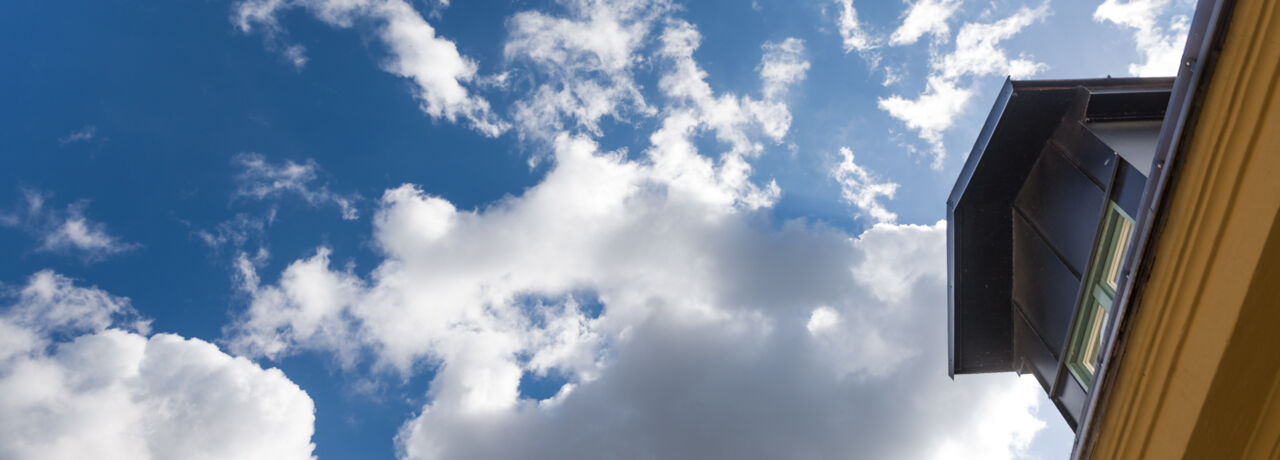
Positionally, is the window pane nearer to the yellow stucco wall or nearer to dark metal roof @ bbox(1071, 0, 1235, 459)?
dark metal roof @ bbox(1071, 0, 1235, 459)

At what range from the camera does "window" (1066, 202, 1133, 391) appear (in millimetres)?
9781

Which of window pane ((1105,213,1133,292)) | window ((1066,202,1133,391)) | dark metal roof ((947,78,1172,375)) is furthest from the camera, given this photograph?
dark metal roof ((947,78,1172,375))

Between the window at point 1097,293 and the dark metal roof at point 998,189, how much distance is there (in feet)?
7.51

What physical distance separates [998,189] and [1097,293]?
11.7ft

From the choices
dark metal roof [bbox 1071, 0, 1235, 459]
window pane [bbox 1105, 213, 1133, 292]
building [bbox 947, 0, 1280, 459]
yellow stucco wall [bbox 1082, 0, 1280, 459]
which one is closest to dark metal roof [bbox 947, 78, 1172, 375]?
window pane [bbox 1105, 213, 1133, 292]

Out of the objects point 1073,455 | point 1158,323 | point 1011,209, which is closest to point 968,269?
point 1011,209

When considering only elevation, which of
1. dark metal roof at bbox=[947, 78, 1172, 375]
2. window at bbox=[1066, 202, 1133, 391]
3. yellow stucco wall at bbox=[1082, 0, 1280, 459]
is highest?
dark metal roof at bbox=[947, 78, 1172, 375]

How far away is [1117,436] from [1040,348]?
8.78 m

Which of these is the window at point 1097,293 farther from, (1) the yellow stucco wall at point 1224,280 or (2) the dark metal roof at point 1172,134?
(1) the yellow stucco wall at point 1224,280

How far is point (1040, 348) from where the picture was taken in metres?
13.0

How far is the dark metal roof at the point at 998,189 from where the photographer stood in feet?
36.1

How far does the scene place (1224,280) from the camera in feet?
14.0

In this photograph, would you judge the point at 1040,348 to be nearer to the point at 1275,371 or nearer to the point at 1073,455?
the point at 1073,455

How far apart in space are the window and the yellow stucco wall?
5.41m
